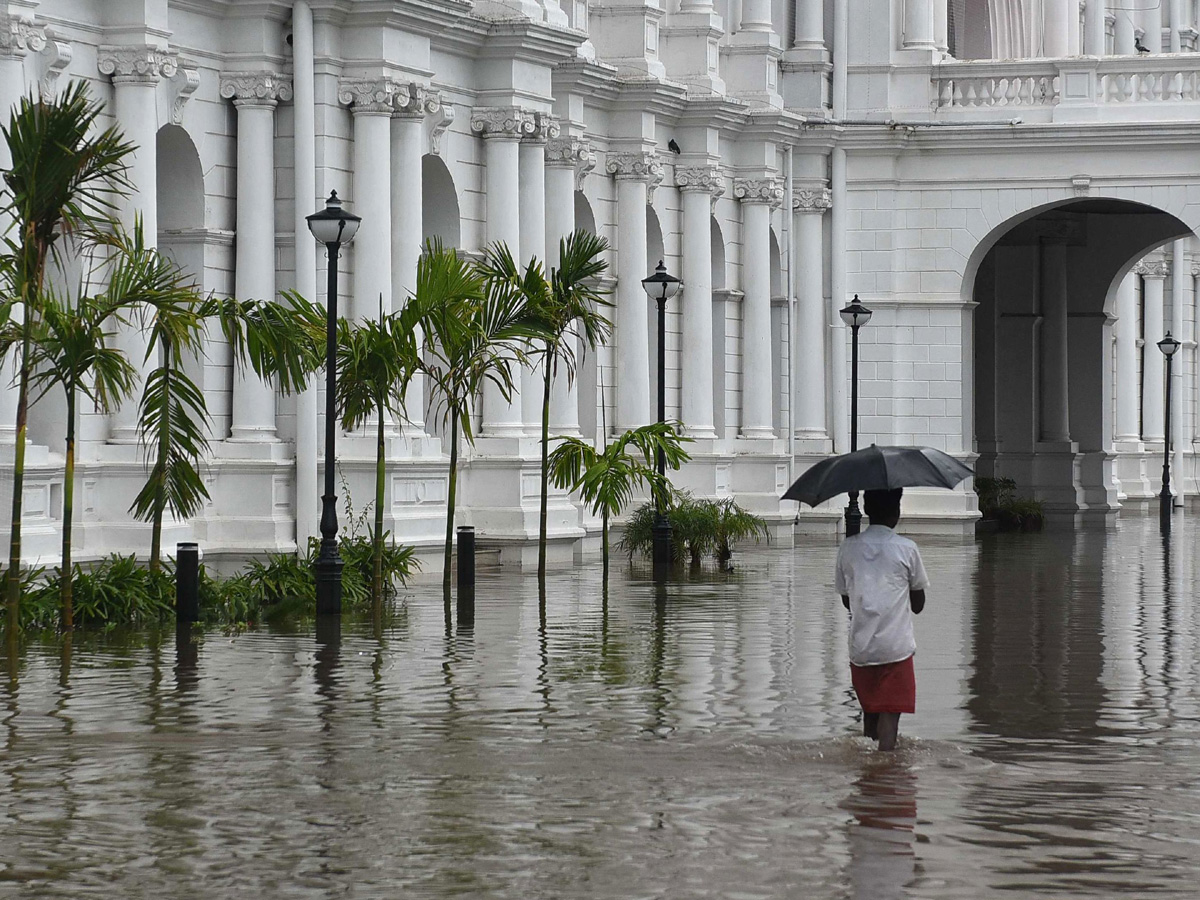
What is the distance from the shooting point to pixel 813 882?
8.25m

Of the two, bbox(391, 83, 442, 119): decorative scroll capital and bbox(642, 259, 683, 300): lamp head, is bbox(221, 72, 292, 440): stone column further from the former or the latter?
bbox(642, 259, 683, 300): lamp head

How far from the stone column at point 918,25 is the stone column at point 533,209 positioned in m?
12.1

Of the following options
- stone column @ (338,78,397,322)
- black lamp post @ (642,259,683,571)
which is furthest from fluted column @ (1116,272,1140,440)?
stone column @ (338,78,397,322)

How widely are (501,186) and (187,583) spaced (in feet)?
33.7

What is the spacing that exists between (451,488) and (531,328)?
168 cm

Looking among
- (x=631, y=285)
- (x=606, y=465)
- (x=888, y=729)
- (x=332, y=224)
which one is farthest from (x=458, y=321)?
(x=631, y=285)

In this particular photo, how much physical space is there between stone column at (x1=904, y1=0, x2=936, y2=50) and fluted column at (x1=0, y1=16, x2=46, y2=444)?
833 inches

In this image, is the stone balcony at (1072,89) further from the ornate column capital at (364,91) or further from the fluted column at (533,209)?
the ornate column capital at (364,91)

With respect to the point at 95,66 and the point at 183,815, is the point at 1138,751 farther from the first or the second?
the point at 95,66

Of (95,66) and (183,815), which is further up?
(95,66)

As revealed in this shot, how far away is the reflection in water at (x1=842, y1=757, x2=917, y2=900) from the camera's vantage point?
8258mm

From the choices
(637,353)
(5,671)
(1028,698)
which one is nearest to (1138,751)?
(1028,698)

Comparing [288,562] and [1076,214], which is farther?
[1076,214]

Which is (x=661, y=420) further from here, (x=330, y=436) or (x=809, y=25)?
(x=809, y=25)
